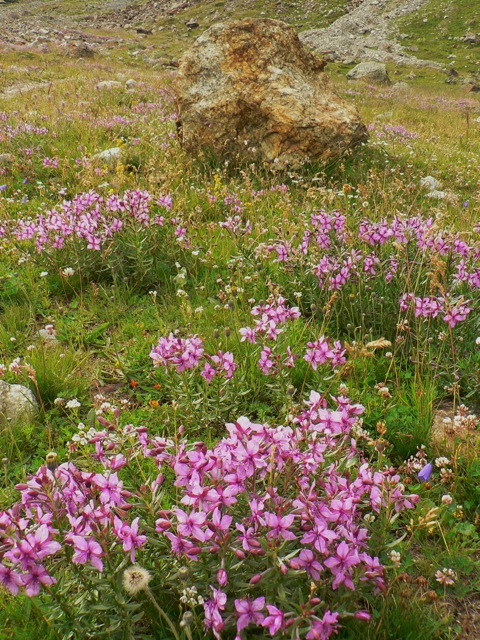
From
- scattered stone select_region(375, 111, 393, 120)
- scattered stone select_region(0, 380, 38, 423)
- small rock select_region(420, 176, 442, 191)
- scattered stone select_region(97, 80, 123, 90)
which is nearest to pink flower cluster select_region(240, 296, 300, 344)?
scattered stone select_region(0, 380, 38, 423)

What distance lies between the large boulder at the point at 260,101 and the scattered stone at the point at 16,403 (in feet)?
20.2

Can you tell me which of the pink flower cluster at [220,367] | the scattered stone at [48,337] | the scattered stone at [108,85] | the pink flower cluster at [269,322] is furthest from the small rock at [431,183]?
the scattered stone at [108,85]

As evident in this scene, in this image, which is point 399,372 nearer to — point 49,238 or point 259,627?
point 259,627

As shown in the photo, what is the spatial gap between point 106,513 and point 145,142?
9.04 meters

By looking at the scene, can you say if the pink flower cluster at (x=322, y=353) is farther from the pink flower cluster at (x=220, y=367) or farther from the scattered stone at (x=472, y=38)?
the scattered stone at (x=472, y=38)

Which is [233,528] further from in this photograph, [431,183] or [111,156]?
[431,183]

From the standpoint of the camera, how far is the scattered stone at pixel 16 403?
11.4 feet

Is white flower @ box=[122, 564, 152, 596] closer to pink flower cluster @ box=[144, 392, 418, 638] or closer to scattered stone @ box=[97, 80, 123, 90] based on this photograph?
pink flower cluster @ box=[144, 392, 418, 638]

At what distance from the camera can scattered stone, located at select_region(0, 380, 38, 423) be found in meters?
3.47

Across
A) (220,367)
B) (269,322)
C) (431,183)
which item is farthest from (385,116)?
(220,367)

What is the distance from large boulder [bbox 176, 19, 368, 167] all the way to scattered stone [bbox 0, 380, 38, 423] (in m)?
6.15

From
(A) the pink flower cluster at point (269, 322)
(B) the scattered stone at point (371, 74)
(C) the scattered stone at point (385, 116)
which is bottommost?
(B) the scattered stone at point (371, 74)

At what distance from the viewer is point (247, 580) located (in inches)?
83.1

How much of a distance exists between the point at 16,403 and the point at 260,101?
23.9 feet
